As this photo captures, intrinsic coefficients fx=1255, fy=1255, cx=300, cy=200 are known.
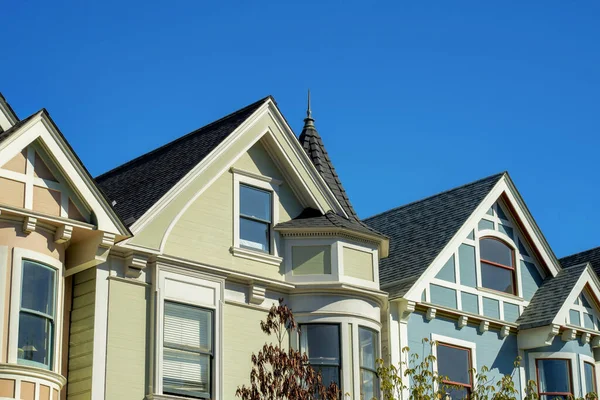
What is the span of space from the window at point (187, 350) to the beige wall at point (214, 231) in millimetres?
1093

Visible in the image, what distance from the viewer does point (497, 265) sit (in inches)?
1189

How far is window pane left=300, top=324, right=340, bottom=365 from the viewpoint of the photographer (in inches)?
984

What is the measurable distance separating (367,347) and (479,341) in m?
4.07

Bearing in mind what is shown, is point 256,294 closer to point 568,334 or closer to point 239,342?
point 239,342

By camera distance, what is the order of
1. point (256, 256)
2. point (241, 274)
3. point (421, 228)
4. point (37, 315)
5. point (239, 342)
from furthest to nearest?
point (421, 228), point (256, 256), point (241, 274), point (239, 342), point (37, 315)

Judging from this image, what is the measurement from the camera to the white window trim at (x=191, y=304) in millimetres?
22875

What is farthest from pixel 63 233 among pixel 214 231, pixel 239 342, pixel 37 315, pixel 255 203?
pixel 255 203

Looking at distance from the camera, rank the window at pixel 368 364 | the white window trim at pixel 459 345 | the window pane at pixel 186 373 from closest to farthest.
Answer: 1. the window pane at pixel 186 373
2. the window at pixel 368 364
3. the white window trim at pixel 459 345

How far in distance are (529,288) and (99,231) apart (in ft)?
41.9

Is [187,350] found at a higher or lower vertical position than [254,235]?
lower

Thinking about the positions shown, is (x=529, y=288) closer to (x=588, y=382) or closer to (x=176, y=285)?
(x=588, y=382)

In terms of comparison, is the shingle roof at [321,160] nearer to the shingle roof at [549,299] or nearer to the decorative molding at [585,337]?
the shingle roof at [549,299]

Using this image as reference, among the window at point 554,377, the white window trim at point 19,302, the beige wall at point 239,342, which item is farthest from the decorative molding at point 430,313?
the white window trim at point 19,302

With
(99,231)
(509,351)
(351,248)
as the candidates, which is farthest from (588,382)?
(99,231)
